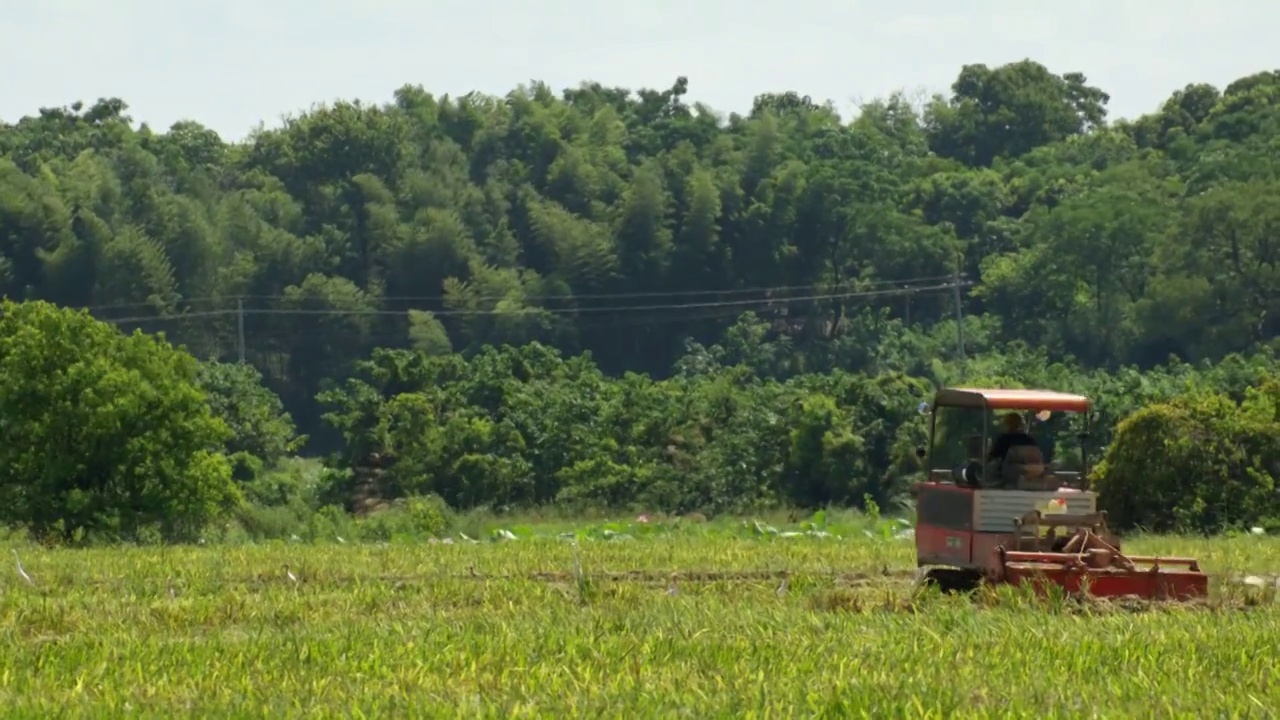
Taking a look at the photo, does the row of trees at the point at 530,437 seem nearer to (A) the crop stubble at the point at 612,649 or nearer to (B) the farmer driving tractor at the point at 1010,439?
(A) the crop stubble at the point at 612,649

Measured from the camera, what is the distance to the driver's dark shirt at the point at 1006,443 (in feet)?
64.6

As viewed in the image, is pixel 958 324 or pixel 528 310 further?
pixel 528 310

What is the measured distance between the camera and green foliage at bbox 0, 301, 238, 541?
118 feet

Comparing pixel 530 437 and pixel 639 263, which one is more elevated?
pixel 639 263

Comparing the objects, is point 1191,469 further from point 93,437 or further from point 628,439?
point 628,439

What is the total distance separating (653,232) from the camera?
94938 mm

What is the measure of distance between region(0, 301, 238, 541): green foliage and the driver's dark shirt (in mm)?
20363

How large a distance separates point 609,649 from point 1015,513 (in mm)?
5778

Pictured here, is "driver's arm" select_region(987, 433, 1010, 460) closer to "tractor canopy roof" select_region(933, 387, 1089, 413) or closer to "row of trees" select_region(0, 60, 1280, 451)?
"tractor canopy roof" select_region(933, 387, 1089, 413)

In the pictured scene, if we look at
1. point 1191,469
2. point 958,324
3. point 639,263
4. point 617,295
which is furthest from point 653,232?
point 1191,469

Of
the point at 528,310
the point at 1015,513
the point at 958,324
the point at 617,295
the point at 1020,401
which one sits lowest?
the point at 528,310

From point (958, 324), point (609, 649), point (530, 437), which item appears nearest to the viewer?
point (609, 649)

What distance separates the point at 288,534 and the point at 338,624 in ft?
95.5

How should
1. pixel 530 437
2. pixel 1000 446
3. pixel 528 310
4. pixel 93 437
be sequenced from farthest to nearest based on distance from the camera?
pixel 528 310 < pixel 530 437 < pixel 93 437 < pixel 1000 446
